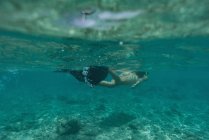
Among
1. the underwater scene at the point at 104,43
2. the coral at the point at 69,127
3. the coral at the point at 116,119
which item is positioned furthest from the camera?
the coral at the point at 116,119

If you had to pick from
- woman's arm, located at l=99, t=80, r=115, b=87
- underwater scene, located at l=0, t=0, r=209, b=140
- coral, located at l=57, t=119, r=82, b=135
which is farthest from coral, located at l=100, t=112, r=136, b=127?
woman's arm, located at l=99, t=80, r=115, b=87

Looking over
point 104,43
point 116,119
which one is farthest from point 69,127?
point 104,43

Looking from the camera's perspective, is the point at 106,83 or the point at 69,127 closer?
the point at 106,83

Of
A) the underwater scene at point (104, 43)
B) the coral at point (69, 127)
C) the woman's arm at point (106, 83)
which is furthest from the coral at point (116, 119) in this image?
the woman's arm at point (106, 83)

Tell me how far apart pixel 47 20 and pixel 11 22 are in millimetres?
1923

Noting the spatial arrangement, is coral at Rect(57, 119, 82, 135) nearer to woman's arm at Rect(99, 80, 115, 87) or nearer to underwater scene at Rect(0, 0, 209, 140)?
underwater scene at Rect(0, 0, 209, 140)

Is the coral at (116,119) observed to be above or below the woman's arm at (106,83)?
below

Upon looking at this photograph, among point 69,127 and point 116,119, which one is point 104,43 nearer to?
point 69,127

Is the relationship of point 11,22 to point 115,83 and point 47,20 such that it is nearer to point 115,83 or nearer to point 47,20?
point 47,20

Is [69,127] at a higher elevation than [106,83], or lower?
lower

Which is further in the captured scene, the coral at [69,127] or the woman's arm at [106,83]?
the coral at [69,127]

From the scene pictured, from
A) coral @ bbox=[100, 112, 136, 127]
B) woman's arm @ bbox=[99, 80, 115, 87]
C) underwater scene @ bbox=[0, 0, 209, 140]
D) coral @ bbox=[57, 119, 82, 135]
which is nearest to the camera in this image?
underwater scene @ bbox=[0, 0, 209, 140]

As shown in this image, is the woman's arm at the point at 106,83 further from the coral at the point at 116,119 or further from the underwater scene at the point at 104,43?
the coral at the point at 116,119

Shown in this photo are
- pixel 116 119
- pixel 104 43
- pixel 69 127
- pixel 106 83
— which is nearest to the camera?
pixel 106 83
